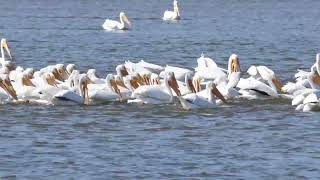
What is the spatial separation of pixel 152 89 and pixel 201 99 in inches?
32.1

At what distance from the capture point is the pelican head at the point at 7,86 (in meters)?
15.8

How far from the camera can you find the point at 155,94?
50.8 feet

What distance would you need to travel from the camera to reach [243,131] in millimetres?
13359

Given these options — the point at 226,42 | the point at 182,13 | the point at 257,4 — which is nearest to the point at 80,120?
the point at 226,42

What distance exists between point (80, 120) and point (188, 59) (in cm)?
874

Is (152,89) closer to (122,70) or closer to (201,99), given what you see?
(201,99)

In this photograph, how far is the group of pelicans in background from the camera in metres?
15.3

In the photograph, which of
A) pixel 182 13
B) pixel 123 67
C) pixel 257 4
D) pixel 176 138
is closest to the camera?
pixel 176 138

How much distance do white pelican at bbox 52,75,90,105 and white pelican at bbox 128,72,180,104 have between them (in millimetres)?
624

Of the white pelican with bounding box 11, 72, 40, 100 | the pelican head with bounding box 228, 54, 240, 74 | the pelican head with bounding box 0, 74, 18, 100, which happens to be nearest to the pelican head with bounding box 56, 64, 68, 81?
the white pelican with bounding box 11, 72, 40, 100

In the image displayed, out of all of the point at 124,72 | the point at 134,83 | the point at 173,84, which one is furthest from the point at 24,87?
the point at 124,72

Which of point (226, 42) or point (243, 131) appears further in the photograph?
point (226, 42)

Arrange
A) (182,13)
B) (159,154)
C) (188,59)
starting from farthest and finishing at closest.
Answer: (182,13), (188,59), (159,154)

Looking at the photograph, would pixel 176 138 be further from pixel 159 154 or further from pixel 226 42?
pixel 226 42
